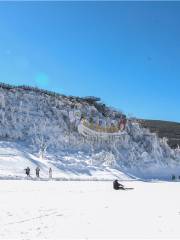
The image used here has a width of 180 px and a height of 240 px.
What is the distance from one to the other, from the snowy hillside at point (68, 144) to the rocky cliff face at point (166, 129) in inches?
1131

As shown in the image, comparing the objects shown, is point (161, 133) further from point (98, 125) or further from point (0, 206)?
point (0, 206)

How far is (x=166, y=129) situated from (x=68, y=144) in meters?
54.0

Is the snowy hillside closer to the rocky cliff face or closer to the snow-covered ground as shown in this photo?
the snow-covered ground

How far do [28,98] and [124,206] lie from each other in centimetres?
3811

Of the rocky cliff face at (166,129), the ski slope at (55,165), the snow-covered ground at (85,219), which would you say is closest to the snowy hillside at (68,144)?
the ski slope at (55,165)

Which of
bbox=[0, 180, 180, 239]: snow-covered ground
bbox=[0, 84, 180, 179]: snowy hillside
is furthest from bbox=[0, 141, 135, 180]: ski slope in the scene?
bbox=[0, 180, 180, 239]: snow-covered ground

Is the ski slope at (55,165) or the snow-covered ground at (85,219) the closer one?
the snow-covered ground at (85,219)

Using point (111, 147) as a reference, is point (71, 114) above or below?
above

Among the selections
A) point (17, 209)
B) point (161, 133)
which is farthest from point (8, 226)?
point (161, 133)

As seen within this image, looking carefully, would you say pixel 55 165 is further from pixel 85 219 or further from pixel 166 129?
pixel 166 129

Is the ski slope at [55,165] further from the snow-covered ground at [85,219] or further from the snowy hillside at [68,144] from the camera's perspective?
the snow-covered ground at [85,219]

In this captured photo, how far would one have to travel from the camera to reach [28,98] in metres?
50.7

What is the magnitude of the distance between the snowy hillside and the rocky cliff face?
2872 centimetres

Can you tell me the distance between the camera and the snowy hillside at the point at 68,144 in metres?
38.0
